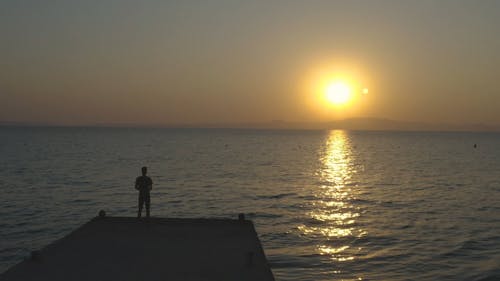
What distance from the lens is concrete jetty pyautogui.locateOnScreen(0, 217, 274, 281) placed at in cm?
1251

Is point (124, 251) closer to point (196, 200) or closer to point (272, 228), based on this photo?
point (272, 228)

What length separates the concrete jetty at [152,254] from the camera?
41.0 feet

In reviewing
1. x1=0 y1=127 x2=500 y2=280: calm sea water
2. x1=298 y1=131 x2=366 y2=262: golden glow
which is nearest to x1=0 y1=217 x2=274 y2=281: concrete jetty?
x1=0 y1=127 x2=500 y2=280: calm sea water

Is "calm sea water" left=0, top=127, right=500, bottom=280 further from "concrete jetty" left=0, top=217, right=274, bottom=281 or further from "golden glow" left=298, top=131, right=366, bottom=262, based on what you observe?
"concrete jetty" left=0, top=217, right=274, bottom=281

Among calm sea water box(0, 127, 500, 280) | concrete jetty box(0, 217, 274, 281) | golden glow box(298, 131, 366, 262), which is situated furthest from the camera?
golden glow box(298, 131, 366, 262)

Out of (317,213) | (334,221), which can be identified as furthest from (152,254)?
(317,213)

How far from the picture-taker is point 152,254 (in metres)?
14.5

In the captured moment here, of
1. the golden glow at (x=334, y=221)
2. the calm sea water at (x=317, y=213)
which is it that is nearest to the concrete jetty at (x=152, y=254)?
the calm sea water at (x=317, y=213)

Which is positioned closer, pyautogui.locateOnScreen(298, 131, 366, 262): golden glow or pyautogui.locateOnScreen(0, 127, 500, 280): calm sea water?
pyautogui.locateOnScreen(0, 127, 500, 280): calm sea water

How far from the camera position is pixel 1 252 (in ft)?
74.4

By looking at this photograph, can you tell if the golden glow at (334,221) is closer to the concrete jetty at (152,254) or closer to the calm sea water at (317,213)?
the calm sea water at (317,213)

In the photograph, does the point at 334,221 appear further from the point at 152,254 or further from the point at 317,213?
the point at 152,254

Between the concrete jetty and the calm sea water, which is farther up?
the concrete jetty

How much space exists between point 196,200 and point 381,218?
16.3m
